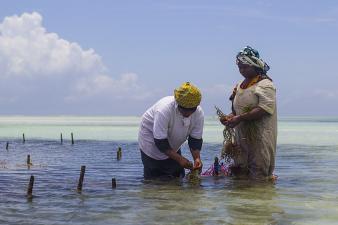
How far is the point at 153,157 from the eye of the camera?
932 cm

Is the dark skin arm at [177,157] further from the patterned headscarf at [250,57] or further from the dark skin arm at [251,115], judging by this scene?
the patterned headscarf at [250,57]

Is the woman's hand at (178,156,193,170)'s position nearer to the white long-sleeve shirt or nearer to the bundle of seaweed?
the white long-sleeve shirt

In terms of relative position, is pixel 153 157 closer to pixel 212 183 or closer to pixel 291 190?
pixel 212 183

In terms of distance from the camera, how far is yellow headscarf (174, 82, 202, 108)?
826 centimetres

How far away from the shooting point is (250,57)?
30.3 feet

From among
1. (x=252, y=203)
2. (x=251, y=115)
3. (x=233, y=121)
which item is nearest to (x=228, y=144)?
(x=233, y=121)

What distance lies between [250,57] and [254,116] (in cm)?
93

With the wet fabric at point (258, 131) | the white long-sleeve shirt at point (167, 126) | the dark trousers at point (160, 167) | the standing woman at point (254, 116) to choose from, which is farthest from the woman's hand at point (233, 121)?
the dark trousers at point (160, 167)

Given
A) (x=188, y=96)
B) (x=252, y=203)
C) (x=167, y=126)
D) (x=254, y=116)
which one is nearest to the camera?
(x=188, y=96)

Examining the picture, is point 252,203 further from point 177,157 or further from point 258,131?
point 177,157

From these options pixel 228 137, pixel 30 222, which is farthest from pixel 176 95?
pixel 30 222

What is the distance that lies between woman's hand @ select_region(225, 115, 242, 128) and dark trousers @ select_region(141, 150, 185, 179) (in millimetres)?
924

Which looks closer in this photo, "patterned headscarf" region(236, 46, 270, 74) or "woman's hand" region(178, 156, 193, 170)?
"woman's hand" region(178, 156, 193, 170)

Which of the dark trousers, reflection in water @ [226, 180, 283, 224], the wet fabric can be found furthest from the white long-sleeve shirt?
reflection in water @ [226, 180, 283, 224]
